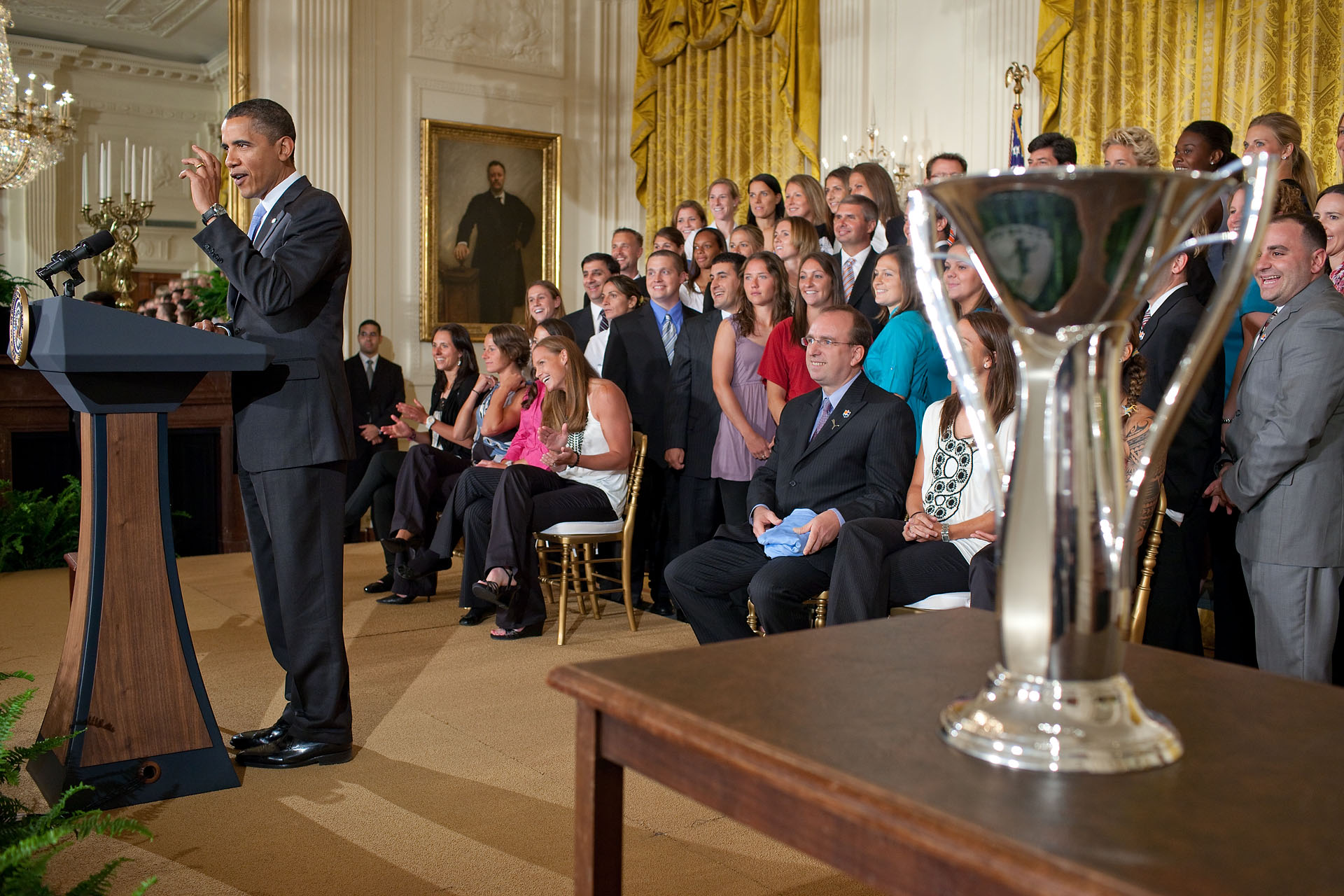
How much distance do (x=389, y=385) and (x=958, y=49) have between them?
14.5 ft

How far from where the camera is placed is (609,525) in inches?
183

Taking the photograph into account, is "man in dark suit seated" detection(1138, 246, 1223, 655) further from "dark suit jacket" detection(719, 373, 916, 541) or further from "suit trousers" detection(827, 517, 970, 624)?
"dark suit jacket" detection(719, 373, 916, 541)

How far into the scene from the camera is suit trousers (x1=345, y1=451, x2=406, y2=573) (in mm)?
5766

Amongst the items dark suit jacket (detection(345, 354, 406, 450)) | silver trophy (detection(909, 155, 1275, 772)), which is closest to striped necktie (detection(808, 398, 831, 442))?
silver trophy (detection(909, 155, 1275, 772))

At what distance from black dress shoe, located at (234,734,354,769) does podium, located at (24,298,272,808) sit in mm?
183

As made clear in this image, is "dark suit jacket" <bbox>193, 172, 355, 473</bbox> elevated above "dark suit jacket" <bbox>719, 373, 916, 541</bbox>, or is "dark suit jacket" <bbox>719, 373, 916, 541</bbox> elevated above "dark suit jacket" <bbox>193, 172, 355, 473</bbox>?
→ "dark suit jacket" <bbox>193, 172, 355, 473</bbox>

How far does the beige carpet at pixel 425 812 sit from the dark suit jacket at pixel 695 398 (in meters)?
1.12

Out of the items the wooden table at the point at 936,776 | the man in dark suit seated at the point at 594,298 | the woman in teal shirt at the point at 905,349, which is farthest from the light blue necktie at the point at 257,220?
the man in dark suit seated at the point at 594,298

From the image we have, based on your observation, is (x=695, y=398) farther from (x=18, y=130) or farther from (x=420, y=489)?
(x=18, y=130)

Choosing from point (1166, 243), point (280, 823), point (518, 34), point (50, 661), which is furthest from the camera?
point (518, 34)

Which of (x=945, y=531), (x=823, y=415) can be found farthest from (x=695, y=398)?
(x=945, y=531)

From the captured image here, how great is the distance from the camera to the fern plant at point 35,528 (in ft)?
20.2

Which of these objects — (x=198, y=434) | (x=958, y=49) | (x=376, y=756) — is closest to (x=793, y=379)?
(x=376, y=756)

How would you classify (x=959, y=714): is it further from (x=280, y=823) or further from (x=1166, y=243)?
(x=280, y=823)
